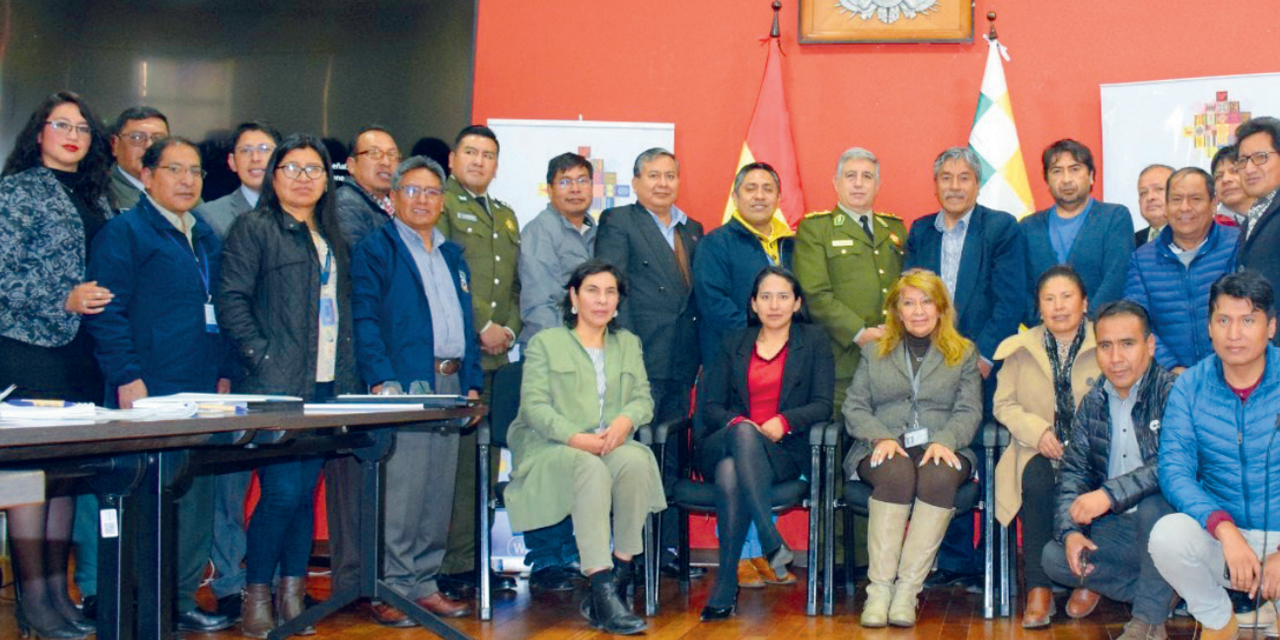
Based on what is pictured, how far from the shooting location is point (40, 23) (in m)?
5.19

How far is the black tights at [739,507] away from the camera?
4062 mm

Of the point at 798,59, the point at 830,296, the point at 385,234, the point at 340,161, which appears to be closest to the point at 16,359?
the point at 385,234

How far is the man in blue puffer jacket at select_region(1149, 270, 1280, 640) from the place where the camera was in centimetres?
334

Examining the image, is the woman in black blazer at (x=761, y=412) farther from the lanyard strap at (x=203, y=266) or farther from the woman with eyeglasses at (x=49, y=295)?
the woman with eyeglasses at (x=49, y=295)

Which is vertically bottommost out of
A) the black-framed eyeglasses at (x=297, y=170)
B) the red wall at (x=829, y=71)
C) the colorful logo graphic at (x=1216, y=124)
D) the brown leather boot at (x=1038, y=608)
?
the brown leather boot at (x=1038, y=608)

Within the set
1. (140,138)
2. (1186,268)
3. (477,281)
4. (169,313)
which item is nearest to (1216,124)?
(1186,268)

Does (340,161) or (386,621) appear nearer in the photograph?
(386,621)

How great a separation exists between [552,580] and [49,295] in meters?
2.01

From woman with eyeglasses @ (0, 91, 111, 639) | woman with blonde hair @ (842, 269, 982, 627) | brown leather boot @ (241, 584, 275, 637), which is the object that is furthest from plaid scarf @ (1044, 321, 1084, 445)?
woman with eyeglasses @ (0, 91, 111, 639)

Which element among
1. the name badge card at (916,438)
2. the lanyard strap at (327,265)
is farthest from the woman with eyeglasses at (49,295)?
the name badge card at (916,438)

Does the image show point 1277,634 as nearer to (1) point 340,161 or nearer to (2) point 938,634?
(2) point 938,634

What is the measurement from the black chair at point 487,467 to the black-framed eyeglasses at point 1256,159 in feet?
6.95

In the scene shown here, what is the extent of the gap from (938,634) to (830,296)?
1.35 meters

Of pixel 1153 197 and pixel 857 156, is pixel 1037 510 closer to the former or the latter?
pixel 1153 197
